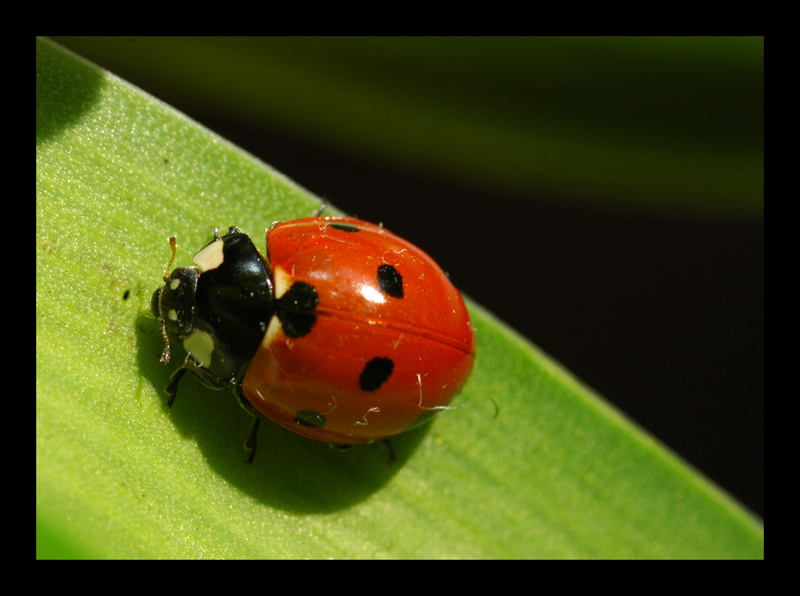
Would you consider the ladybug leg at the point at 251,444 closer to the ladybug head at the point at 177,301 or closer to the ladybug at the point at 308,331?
the ladybug at the point at 308,331

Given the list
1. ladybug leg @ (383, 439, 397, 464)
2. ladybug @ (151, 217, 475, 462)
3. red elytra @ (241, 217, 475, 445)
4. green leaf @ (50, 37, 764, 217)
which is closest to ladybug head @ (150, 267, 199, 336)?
ladybug @ (151, 217, 475, 462)

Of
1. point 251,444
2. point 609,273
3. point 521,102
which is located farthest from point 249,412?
point 609,273

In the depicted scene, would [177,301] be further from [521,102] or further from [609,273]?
[609,273]

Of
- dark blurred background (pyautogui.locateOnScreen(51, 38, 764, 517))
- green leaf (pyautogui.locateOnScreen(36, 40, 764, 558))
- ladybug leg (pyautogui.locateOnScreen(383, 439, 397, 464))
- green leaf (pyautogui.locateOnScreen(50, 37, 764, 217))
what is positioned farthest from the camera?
dark blurred background (pyautogui.locateOnScreen(51, 38, 764, 517))

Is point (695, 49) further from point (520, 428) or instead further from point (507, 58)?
point (520, 428)

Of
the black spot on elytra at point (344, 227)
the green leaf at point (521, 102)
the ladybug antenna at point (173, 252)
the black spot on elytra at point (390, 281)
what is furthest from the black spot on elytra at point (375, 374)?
the green leaf at point (521, 102)

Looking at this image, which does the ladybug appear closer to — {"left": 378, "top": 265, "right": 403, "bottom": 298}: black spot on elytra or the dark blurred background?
{"left": 378, "top": 265, "right": 403, "bottom": 298}: black spot on elytra
